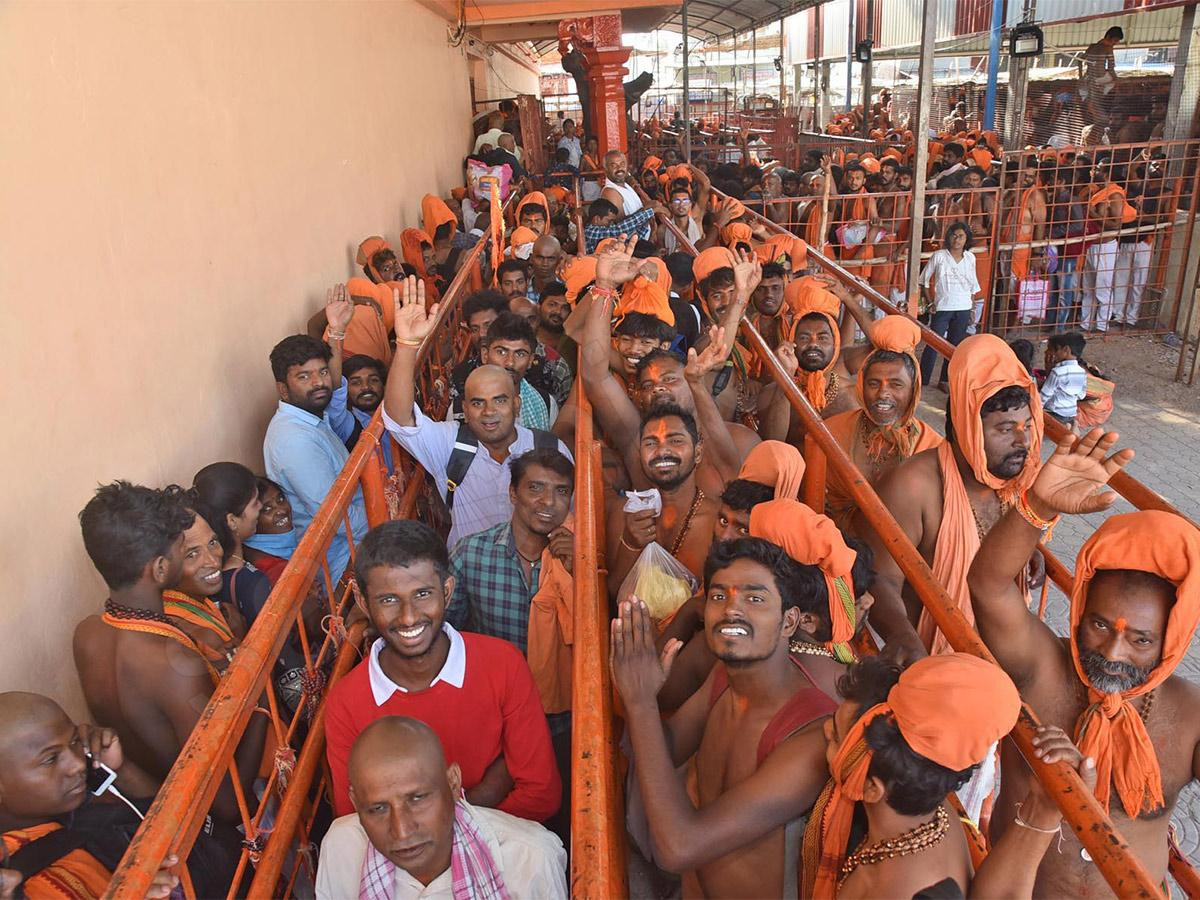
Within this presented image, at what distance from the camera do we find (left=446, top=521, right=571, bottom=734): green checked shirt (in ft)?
10.1

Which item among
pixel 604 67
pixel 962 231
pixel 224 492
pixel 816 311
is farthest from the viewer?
pixel 604 67

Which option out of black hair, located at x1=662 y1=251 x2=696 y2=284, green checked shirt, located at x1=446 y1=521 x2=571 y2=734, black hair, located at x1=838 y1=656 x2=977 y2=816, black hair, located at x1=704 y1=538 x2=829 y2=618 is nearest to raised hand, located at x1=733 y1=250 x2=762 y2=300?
green checked shirt, located at x1=446 y1=521 x2=571 y2=734

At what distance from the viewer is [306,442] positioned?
3809mm

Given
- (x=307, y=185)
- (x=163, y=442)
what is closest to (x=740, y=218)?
(x=307, y=185)

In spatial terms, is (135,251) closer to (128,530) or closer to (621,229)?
(128,530)

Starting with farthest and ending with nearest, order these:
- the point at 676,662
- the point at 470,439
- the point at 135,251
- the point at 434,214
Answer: the point at 434,214 < the point at 470,439 < the point at 135,251 < the point at 676,662

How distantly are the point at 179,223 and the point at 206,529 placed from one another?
2027 millimetres

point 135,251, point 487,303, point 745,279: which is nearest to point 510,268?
point 487,303

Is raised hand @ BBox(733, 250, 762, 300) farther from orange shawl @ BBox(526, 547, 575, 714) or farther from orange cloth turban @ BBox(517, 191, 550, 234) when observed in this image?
orange cloth turban @ BBox(517, 191, 550, 234)

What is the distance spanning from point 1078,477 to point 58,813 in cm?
250

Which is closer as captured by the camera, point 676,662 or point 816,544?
point 816,544

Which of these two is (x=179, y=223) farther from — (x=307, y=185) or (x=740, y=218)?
(x=740, y=218)

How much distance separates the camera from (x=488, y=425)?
3.65 m

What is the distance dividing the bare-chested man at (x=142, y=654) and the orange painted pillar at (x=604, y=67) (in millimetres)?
12690
